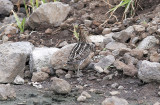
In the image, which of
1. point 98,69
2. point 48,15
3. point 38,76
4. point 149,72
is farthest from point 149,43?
point 48,15

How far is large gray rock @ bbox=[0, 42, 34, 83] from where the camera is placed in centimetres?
707

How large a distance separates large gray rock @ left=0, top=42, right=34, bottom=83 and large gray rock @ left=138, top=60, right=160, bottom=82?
2366mm

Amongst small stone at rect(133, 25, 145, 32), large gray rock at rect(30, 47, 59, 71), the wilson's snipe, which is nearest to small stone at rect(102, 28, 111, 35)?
small stone at rect(133, 25, 145, 32)

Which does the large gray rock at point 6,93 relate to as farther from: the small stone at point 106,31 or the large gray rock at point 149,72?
the small stone at point 106,31

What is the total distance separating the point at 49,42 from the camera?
898cm

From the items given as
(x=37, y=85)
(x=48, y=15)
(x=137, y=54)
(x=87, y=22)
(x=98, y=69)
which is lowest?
(x=37, y=85)

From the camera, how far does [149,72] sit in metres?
6.31

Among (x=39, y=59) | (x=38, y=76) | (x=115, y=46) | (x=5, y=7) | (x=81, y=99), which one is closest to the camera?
(x=81, y=99)

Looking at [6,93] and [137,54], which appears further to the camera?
[137,54]

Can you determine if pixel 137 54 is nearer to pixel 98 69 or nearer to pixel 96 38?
pixel 98 69

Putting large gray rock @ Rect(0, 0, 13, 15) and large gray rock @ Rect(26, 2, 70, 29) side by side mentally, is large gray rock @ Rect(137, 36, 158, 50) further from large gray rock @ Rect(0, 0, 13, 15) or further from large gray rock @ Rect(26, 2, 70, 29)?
large gray rock @ Rect(0, 0, 13, 15)

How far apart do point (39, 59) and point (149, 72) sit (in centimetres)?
227

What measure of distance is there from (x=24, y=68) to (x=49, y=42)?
5.39ft

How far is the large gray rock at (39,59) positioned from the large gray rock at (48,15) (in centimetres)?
205
